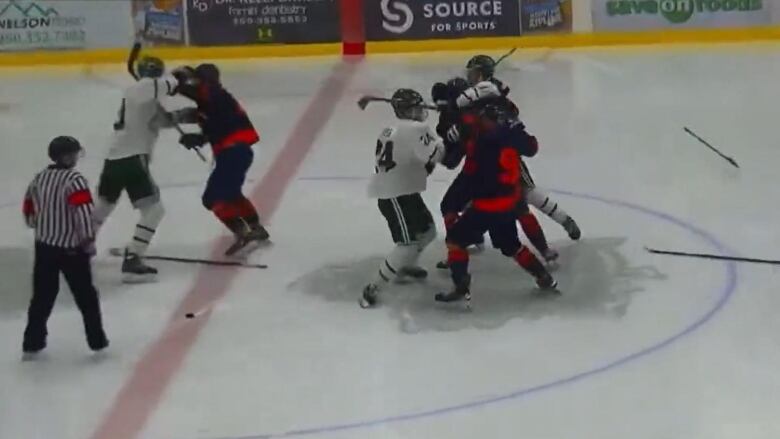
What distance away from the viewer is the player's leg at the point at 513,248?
5.57 m

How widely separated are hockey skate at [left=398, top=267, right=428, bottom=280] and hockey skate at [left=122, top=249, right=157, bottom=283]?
108 cm

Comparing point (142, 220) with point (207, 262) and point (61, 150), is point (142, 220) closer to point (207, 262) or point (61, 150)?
point (207, 262)

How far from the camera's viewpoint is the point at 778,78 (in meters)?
10.2

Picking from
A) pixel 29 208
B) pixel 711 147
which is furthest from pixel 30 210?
pixel 711 147

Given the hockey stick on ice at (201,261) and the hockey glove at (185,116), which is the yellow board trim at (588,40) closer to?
the hockey stick on ice at (201,261)

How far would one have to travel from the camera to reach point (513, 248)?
566 cm

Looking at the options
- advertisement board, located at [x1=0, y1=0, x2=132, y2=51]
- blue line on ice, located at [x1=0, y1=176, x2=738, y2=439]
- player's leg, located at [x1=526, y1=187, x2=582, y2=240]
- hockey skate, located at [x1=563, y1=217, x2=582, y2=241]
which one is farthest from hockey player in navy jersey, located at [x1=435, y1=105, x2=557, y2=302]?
advertisement board, located at [x1=0, y1=0, x2=132, y2=51]

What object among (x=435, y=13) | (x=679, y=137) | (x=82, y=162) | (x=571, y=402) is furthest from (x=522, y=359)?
(x=435, y=13)

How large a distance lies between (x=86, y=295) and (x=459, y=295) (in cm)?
140

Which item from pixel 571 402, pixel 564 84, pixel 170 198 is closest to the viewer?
pixel 571 402

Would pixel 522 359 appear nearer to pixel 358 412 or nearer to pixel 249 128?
pixel 358 412

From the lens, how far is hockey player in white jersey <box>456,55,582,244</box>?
5.61m

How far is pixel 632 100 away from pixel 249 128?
13.3ft

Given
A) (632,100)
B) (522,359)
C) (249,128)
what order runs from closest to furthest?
(522,359)
(249,128)
(632,100)
